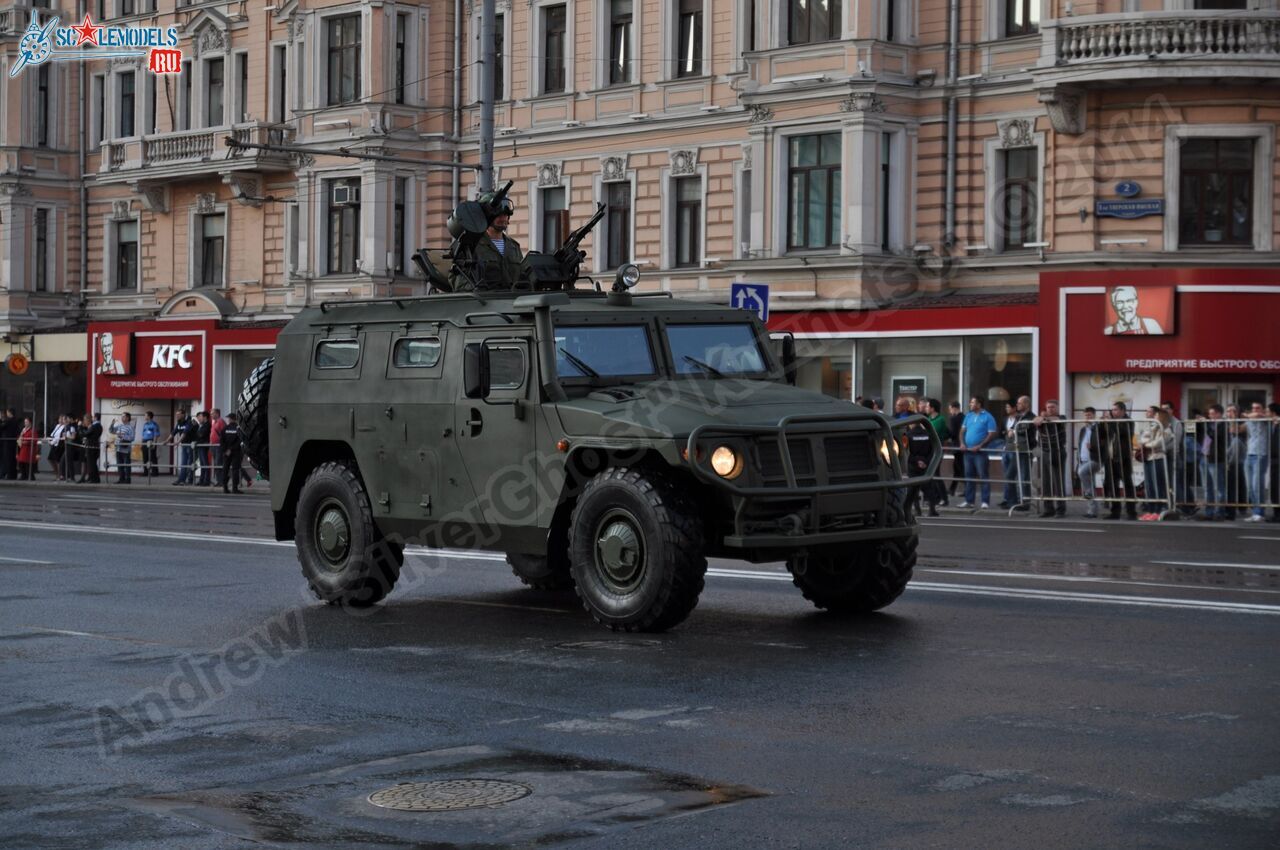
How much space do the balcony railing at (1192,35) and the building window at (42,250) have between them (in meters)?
33.4

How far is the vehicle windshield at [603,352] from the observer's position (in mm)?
12898

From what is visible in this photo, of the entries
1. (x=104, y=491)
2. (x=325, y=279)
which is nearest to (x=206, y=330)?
(x=325, y=279)

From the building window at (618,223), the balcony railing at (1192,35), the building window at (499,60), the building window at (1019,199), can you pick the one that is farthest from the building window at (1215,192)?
the building window at (499,60)

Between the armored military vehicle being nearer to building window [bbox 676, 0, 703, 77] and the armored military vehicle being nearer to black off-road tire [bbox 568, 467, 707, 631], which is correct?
black off-road tire [bbox 568, 467, 707, 631]

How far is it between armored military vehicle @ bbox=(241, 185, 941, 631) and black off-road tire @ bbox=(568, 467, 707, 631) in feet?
0.04

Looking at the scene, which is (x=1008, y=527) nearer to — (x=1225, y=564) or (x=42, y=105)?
(x=1225, y=564)

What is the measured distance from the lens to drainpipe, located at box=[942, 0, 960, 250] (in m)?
35.2

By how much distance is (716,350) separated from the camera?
13.6 m

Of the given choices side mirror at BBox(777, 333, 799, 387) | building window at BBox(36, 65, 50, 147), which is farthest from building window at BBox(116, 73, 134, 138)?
side mirror at BBox(777, 333, 799, 387)

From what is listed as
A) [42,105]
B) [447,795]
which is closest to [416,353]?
[447,795]

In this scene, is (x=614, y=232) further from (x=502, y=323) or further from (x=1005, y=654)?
(x=1005, y=654)

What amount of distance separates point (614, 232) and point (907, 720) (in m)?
33.4

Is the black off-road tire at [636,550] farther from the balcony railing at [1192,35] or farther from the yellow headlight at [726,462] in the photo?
the balcony railing at [1192,35]

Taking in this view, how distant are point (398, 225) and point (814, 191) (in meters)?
12.9
